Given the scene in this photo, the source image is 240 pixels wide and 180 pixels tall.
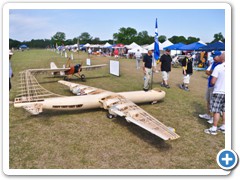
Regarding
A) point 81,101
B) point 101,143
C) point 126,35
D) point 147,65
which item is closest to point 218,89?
point 101,143

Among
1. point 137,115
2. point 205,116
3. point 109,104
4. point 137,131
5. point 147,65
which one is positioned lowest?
point 137,131

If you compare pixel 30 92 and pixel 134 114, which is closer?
pixel 134 114

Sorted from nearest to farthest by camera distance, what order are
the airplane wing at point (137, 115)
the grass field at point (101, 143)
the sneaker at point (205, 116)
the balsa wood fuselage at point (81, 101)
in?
the grass field at point (101, 143) < the airplane wing at point (137, 115) < the balsa wood fuselage at point (81, 101) < the sneaker at point (205, 116)

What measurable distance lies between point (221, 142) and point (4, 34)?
5.81 m

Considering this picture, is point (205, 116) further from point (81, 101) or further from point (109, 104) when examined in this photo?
point (81, 101)

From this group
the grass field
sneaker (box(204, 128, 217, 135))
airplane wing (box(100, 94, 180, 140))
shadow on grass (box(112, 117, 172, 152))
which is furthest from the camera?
sneaker (box(204, 128, 217, 135))

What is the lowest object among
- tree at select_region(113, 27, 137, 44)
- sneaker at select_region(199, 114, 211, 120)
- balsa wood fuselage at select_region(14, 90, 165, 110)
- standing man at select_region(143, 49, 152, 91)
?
sneaker at select_region(199, 114, 211, 120)

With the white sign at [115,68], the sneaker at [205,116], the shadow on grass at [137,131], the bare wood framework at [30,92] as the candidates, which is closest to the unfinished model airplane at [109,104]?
the bare wood framework at [30,92]

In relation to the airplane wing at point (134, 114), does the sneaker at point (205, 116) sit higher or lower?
lower

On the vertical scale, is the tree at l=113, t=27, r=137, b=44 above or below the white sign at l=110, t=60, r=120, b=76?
above

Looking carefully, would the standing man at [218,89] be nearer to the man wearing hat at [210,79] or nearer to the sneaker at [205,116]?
the man wearing hat at [210,79]

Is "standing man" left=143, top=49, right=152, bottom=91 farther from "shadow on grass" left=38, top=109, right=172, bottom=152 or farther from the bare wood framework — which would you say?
the bare wood framework

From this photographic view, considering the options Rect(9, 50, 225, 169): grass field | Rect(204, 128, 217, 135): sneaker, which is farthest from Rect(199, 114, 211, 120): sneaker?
Rect(204, 128, 217, 135): sneaker

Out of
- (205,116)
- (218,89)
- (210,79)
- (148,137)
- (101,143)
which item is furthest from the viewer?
(205,116)
